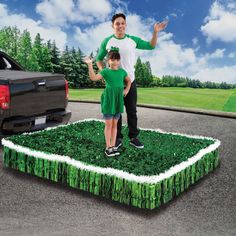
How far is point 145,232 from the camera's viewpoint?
15.0 ft

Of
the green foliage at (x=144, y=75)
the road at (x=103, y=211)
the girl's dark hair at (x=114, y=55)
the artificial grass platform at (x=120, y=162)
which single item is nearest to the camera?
the road at (x=103, y=211)

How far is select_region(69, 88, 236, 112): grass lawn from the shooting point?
71.3 feet

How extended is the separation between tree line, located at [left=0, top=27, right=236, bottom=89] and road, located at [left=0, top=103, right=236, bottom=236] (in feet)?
79.1

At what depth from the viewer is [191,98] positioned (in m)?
25.0

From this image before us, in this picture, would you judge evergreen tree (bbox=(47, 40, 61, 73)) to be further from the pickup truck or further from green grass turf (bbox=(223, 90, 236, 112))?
the pickup truck

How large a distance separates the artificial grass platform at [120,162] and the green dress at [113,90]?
0.66m

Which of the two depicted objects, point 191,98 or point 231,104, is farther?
point 191,98

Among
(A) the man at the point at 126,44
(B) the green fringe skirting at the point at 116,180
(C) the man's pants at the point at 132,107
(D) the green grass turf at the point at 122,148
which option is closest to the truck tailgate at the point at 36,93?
(D) the green grass turf at the point at 122,148

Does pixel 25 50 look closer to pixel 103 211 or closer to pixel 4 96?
pixel 4 96

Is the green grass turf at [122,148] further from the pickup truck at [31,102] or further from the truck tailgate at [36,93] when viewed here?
the truck tailgate at [36,93]

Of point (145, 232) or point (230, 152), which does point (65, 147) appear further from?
point (230, 152)

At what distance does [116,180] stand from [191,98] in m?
20.1

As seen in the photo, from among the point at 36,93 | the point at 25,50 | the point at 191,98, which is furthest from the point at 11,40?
the point at 36,93

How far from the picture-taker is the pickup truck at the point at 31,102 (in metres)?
7.05
